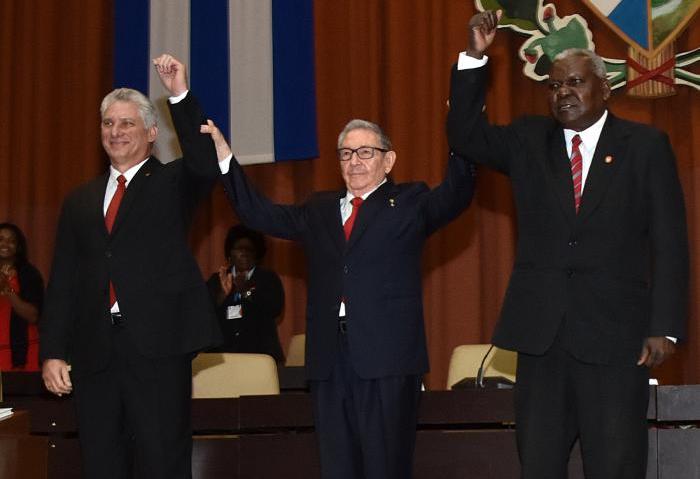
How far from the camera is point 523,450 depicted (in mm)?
3297

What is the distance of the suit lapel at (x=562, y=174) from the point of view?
3381mm

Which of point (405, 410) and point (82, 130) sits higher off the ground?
point (82, 130)

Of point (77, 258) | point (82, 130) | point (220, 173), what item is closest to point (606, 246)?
point (220, 173)

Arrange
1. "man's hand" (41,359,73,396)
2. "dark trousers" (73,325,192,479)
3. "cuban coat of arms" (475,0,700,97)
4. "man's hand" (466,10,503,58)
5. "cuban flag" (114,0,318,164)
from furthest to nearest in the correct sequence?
"cuban flag" (114,0,318,164) < "cuban coat of arms" (475,0,700,97) < "man's hand" (41,359,73,396) < "dark trousers" (73,325,192,479) < "man's hand" (466,10,503,58)

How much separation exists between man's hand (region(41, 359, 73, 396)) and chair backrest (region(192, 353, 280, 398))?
3.73 ft

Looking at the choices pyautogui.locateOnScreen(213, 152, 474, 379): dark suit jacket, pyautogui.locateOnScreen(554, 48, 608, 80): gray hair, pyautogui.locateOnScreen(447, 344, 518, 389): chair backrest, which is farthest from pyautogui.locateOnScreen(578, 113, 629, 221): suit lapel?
pyautogui.locateOnScreen(447, 344, 518, 389): chair backrest

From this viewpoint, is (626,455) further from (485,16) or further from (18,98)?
(18,98)

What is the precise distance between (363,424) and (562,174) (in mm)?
1043

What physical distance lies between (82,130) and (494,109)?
9.60 feet

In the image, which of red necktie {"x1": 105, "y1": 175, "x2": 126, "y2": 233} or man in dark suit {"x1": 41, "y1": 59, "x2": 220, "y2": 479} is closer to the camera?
man in dark suit {"x1": 41, "y1": 59, "x2": 220, "y2": 479}

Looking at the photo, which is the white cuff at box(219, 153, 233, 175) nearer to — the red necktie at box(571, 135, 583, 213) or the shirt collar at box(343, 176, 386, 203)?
the shirt collar at box(343, 176, 386, 203)

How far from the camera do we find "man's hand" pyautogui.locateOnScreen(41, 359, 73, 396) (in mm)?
3861

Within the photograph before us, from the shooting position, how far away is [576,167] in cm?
344

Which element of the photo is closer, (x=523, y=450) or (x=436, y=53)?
(x=523, y=450)
